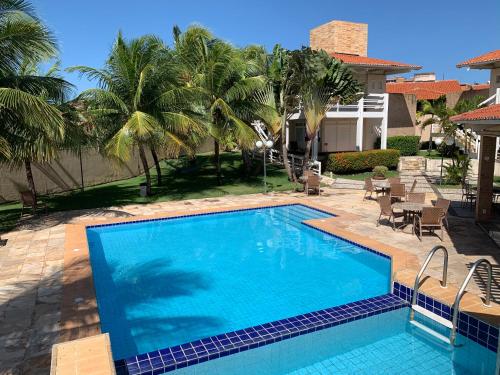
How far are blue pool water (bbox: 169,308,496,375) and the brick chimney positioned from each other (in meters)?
26.3

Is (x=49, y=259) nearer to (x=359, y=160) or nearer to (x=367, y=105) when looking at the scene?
(x=359, y=160)

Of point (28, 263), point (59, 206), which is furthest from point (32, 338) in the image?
point (59, 206)

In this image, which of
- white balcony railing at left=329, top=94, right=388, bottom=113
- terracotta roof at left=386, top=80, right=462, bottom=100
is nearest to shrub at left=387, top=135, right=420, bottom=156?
white balcony railing at left=329, top=94, right=388, bottom=113

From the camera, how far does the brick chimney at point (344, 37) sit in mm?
28594

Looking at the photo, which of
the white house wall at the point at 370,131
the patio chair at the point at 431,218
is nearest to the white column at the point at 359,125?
the white house wall at the point at 370,131

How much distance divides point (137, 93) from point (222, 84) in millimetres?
4486

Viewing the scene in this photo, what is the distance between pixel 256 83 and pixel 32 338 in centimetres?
1510

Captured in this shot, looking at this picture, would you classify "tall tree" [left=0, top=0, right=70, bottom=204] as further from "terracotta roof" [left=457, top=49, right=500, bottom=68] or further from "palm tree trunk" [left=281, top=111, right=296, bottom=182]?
"terracotta roof" [left=457, top=49, right=500, bottom=68]

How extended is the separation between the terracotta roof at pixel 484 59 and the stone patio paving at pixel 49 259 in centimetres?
1241

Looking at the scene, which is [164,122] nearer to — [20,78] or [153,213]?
[153,213]

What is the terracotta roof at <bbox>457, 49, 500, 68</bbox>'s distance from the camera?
74.7 ft

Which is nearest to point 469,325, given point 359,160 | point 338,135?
point 359,160

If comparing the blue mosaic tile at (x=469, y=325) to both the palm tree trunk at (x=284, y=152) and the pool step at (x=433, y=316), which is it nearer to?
the pool step at (x=433, y=316)

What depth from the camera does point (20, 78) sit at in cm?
1122
